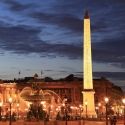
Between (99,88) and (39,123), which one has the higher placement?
(99,88)

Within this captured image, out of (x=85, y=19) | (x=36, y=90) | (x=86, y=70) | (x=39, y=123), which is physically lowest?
(x=39, y=123)

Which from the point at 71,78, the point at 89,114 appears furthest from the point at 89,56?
the point at 71,78

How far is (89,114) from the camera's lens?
70500 mm

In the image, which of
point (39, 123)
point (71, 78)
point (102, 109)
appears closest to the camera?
point (39, 123)

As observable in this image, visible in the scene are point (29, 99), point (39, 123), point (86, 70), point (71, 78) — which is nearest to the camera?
point (39, 123)

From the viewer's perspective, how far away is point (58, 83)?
14500 cm

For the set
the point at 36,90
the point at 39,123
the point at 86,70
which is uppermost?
the point at 86,70

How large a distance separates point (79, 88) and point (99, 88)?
7.12 m

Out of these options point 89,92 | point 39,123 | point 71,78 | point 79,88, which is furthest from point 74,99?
point 39,123

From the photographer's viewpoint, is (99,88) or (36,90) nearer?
(36,90)

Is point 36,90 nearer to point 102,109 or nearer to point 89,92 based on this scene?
point 89,92

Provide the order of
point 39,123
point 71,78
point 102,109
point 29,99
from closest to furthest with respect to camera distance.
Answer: point 39,123 → point 29,99 → point 102,109 → point 71,78

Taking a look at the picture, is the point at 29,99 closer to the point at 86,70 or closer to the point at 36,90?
the point at 36,90

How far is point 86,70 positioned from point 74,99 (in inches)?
2948
